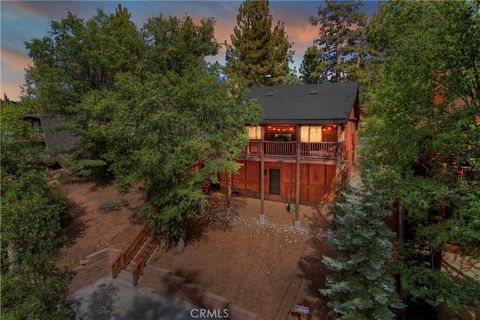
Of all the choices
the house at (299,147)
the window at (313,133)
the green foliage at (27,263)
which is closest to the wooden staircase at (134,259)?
the green foliage at (27,263)

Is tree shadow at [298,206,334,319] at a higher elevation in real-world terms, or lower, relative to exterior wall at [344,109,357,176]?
lower

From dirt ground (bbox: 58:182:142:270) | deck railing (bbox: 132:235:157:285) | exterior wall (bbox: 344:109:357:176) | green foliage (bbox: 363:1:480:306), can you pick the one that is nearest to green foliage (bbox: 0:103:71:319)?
deck railing (bbox: 132:235:157:285)

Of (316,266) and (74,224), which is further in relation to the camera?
(74,224)

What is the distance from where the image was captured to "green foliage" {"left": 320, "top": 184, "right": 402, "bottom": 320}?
8.06 meters

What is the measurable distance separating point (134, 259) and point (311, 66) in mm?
36111

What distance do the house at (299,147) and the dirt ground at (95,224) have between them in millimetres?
6635

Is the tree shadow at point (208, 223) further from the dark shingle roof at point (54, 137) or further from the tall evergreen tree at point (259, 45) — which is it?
the tall evergreen tree at point (259, 45)

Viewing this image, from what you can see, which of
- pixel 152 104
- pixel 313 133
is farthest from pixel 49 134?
pixel 313 133

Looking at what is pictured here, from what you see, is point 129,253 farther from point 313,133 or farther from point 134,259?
point 313,133

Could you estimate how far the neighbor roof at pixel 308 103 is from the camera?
49.2ft

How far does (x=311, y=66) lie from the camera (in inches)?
1518

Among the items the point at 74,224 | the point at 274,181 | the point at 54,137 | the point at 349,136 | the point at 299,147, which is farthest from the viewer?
the point at 54,137

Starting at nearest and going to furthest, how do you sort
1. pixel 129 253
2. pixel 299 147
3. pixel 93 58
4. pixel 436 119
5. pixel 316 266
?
pixel 436 119 → pixel 316 266 → pixel 129 253 → pixel 299 147 → pixel 93 58

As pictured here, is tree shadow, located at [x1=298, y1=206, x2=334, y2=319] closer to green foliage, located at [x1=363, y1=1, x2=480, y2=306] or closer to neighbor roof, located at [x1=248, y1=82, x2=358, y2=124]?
green foliage, located at [x1=363, y1=1, x2=480, y2=306]
